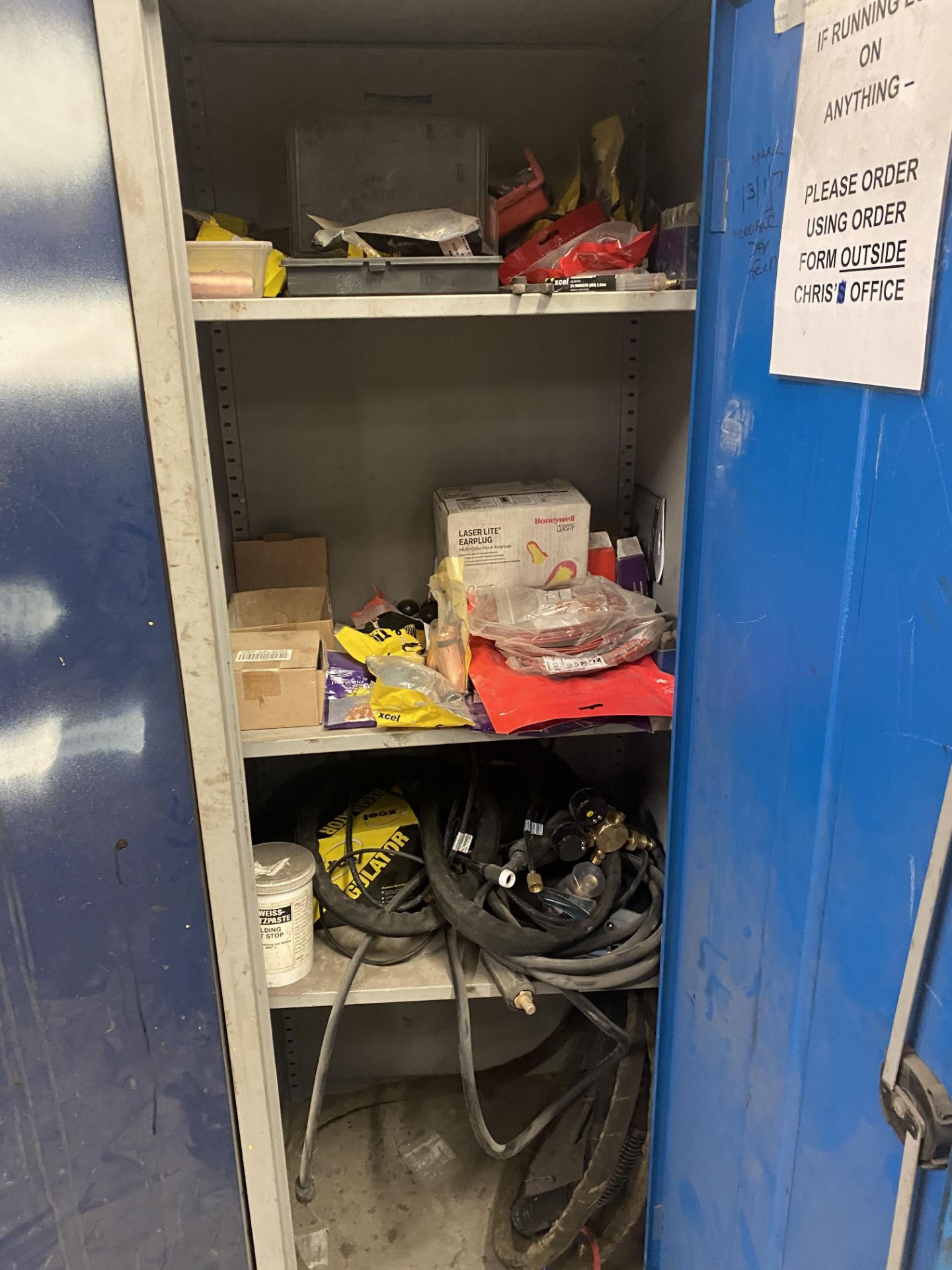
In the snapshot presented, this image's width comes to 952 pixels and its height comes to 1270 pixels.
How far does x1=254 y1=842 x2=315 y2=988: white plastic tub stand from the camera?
1214 mm

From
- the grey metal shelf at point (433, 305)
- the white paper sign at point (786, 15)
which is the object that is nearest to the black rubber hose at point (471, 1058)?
the grey metal shelf at point (433, 305)

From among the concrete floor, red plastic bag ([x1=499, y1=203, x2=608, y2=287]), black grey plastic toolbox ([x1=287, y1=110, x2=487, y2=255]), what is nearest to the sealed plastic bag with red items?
red plastic bag ([x1=499, y1=203, x2=608, y2=287])

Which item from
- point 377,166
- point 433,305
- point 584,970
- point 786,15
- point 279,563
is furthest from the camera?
point 279,563

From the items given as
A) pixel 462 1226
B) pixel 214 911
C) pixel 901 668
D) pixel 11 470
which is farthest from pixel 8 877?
pixel 462 1226

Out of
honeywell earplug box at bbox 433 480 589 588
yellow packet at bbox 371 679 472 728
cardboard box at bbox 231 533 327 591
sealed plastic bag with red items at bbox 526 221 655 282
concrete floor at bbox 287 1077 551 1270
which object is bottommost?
concrete floor at bbox 287 1077 551 1270

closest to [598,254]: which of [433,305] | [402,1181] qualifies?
[433,305]

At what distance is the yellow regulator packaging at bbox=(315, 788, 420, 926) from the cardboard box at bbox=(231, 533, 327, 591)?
39cm

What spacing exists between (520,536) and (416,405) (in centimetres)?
34

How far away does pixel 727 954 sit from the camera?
0.93 m

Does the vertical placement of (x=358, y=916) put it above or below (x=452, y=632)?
below

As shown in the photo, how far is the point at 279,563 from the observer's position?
4.73 ft

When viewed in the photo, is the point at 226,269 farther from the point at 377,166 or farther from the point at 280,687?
the point at 280,687

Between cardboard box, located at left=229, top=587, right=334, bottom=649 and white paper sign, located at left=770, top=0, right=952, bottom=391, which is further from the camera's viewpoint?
cardboard box, located at left=229, top=587, right=334, bottom=649

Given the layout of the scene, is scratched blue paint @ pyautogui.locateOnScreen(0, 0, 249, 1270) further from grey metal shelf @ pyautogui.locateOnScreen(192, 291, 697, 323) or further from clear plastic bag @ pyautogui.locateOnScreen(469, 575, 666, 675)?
clear plastic bag @ pyautogui.locateOnScreen(469, 575, 666, 675)
